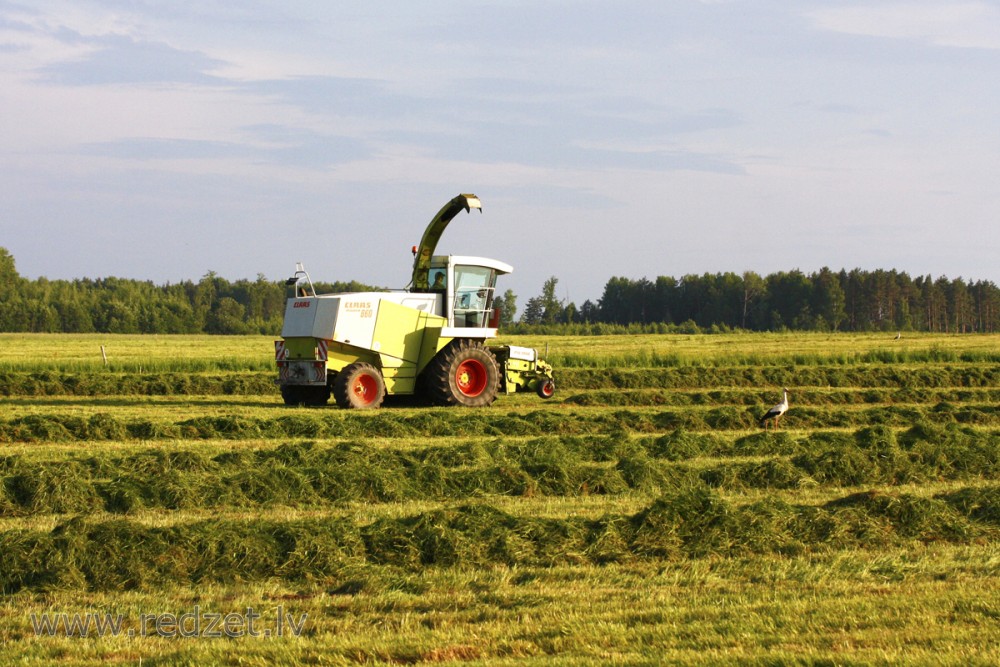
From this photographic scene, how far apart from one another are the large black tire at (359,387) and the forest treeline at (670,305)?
193 ft

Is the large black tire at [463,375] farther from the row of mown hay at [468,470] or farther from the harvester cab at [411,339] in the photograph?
the row of mown hay at [468,470]

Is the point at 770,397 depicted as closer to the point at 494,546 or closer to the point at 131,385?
the point at 131,385

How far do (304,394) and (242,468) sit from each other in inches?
343

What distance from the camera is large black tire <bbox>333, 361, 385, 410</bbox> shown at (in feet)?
64.0

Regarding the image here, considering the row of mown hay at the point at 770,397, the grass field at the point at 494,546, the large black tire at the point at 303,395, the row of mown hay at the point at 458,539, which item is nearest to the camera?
the grass field at the point at 494,546

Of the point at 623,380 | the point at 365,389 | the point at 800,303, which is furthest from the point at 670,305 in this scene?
the point at 365,389

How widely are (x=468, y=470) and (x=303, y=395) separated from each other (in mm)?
9744

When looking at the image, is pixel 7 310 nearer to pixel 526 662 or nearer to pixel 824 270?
pixel 824 270

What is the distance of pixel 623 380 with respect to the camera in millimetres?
26641

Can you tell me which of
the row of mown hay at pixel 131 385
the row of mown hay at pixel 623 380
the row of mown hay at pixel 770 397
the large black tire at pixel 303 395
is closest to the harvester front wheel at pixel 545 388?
the row of mown hay at pixel 770 397

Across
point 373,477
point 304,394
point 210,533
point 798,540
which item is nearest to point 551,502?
point 373,477

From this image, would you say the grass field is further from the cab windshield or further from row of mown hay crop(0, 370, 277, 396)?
row of mown hay crop(0, 370, 277, 396)

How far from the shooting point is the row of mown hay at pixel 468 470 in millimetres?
10570

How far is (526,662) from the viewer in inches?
220
